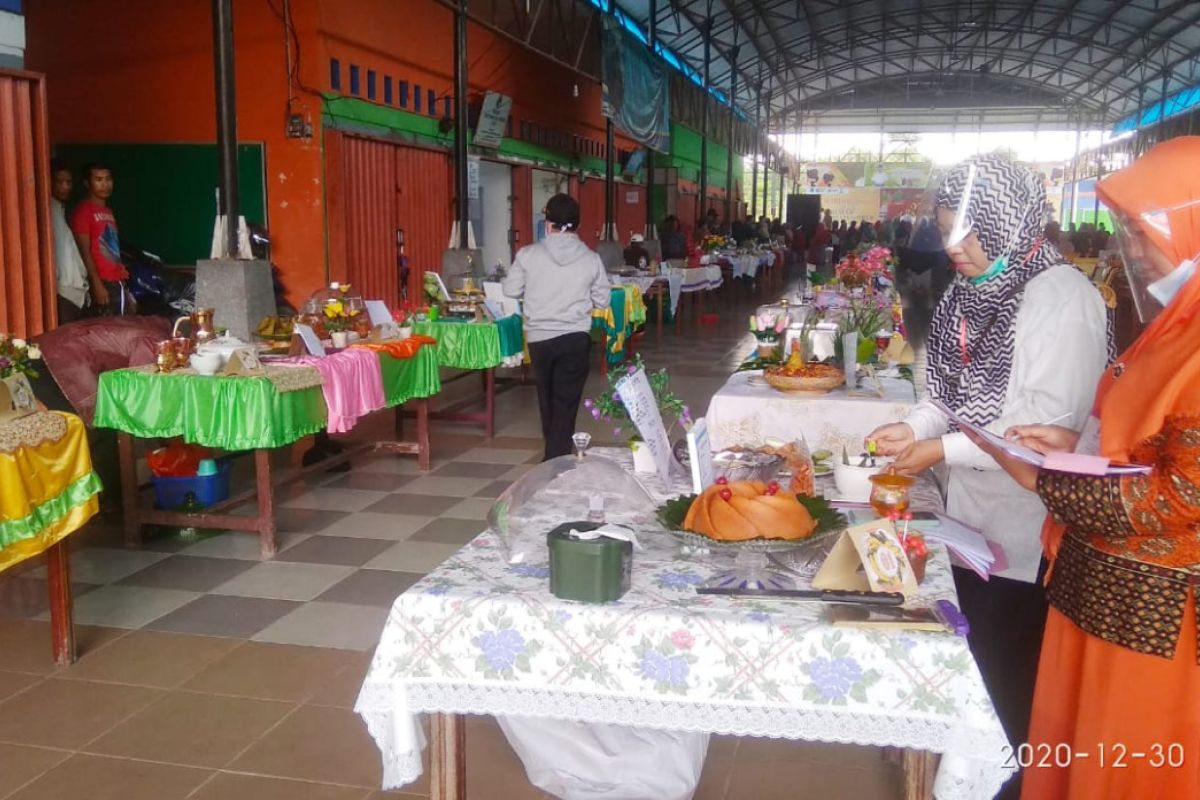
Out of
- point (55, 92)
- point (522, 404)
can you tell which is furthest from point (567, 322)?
point (55, 92)

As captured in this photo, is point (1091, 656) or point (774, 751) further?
point (774, 751)

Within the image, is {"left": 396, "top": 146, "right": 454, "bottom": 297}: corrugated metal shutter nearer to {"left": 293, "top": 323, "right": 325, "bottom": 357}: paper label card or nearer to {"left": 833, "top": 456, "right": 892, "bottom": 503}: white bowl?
{"left": 293, "top": 323, "right": 325, "bottom": 357}: paper label card

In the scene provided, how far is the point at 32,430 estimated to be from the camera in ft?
9.24

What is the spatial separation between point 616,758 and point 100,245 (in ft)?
20.3

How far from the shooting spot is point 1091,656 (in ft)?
5.22

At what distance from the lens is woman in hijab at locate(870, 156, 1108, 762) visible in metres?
1.96

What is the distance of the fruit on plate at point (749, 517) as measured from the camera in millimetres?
1666

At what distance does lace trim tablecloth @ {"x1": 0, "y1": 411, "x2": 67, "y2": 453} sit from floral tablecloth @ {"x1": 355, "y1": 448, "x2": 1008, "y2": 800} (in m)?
1.63

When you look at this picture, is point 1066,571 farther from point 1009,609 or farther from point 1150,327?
point 1009,609

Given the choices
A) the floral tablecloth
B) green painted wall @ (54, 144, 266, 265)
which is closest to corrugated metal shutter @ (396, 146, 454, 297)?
green painted wall @ (54, 144, 266, 265)

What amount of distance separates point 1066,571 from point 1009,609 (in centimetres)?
55

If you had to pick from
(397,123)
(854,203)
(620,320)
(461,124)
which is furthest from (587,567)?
(854,203)

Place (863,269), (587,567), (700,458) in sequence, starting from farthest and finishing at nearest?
(863,269) < (700,458) < (587,567)

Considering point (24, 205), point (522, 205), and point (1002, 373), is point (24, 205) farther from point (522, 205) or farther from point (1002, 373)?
point (522, 205)
